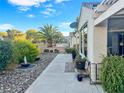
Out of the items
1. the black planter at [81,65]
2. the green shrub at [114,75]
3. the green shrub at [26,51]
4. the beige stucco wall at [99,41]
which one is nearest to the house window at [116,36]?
the beige stucco wall at [99,41]

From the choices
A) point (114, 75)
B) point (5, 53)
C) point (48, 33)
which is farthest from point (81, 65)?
point (48, 33)

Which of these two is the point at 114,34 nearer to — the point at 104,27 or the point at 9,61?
the point at 104,27

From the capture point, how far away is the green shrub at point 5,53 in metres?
11.7

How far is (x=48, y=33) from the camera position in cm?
3634

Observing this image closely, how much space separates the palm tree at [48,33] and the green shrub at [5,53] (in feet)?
78.8

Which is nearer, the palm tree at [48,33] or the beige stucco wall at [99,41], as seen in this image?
the beige stucco wall at [99,41]

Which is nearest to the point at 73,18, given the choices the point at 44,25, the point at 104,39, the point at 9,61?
the point at 44,25

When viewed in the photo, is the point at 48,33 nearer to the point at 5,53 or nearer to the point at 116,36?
the point at 5,53

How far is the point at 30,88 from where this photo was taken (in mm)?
7918

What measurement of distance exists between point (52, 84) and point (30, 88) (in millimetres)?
1026

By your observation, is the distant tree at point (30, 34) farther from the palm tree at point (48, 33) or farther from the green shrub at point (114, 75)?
the green shrub at point (114, 75)

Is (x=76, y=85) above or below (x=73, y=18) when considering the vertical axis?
below

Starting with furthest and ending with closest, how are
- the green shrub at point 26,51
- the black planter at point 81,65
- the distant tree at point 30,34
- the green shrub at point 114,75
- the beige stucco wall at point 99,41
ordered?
the distant tree at point 30,34 → the green shrub at point 26,51 → the black planter at point 81,65 → the beige stucco wall at point 99,41 → the green shrub at point 114,75

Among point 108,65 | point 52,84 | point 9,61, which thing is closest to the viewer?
point 108,65
